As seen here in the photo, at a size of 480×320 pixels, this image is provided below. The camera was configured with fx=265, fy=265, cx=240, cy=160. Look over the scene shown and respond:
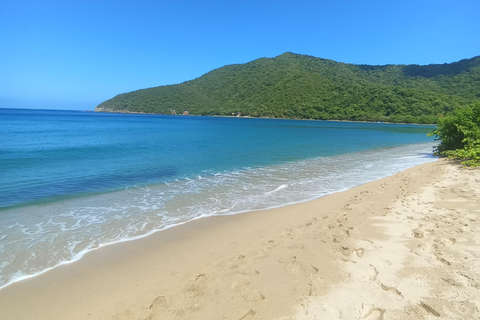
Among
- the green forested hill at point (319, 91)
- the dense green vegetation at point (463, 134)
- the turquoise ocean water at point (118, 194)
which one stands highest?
the green forested hill at point (319, 91)

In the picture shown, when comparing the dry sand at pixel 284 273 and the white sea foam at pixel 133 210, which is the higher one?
the dry sand at pixel 284 273

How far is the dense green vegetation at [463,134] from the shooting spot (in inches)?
471

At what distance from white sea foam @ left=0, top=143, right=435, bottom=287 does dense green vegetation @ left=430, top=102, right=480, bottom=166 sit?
3809 millimetres

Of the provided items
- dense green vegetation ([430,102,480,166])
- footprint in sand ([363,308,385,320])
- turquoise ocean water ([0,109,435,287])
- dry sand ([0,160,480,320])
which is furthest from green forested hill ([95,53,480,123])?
footprint in sand ([363,308,385,320])

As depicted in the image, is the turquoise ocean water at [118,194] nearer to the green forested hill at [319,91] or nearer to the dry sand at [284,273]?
the dry sand at [284,273]

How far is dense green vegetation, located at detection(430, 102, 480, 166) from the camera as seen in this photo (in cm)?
1195

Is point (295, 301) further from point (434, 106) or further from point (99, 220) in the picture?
point (434, 106)

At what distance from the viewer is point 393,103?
105 meters

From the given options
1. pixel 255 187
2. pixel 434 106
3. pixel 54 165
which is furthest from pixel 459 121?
pixel 434 106

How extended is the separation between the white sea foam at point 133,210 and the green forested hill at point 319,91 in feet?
329

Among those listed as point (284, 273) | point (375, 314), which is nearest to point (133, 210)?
point (284, 273)

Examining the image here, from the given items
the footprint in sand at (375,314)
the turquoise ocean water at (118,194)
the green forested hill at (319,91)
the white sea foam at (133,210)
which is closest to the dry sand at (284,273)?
the footprint in sand at (375,314)

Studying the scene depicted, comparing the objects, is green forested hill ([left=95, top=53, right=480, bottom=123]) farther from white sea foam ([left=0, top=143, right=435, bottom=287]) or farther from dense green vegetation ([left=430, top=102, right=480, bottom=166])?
white sea foam ([left=0, top=143, right=435, bottom=287])

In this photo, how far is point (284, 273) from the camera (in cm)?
378
